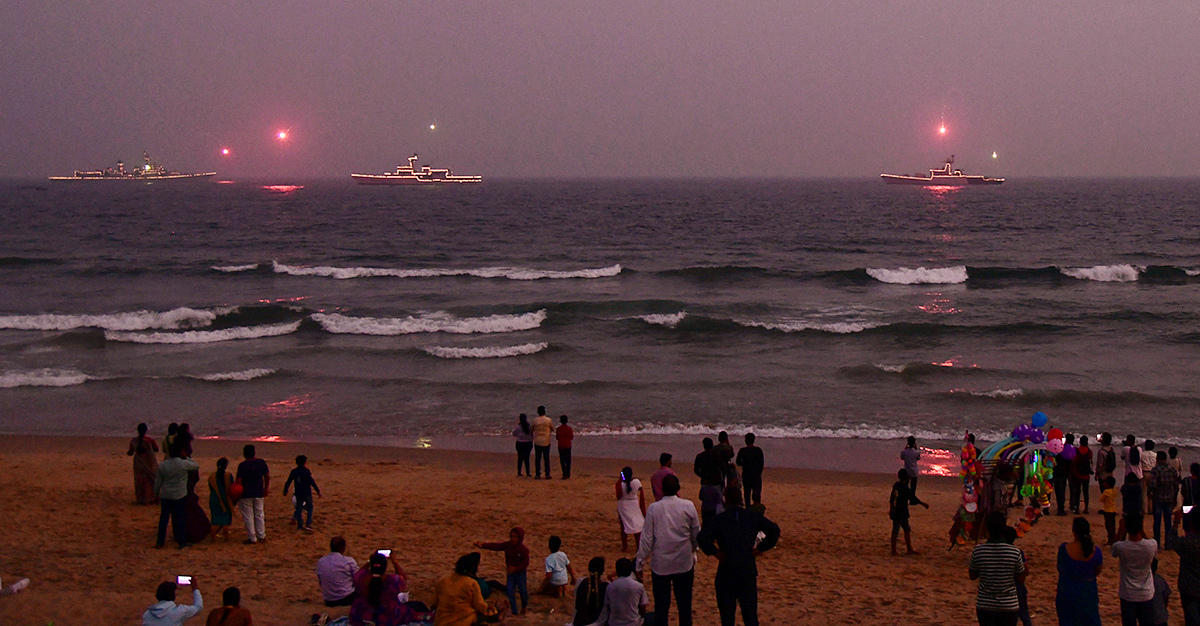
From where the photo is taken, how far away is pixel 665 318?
29.4m

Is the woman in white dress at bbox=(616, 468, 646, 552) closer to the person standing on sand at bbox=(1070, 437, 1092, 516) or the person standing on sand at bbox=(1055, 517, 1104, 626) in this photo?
the person standing on sand at bbox=(1055, 517, 1104, 626)

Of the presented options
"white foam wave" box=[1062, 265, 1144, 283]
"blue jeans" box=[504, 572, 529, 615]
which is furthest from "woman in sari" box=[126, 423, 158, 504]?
"white foam wave" box=[1062, 265, 1144, 283]

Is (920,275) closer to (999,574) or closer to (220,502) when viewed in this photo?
(220,502)

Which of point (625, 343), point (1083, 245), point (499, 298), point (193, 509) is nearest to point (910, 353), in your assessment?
point (625, 343)

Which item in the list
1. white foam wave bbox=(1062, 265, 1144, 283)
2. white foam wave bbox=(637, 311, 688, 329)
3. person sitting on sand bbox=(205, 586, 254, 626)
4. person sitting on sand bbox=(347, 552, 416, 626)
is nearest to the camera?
person sitting on sand bbox=(205, 586, 254, 626)

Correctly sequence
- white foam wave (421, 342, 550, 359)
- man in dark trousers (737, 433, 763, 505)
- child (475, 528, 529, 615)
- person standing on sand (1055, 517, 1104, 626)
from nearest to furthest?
1. person standing on sand (1055, 517, 1104, 626)
2. child (475, 528, 529, 615)
3. man in dark trousers (737, 433, 763, 505)
4. white foam wave (421, 342, 550, 359)

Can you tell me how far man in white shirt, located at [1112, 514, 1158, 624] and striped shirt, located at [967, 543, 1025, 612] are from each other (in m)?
0.94

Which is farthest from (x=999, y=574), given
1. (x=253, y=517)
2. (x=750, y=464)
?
(x=253, y=517)

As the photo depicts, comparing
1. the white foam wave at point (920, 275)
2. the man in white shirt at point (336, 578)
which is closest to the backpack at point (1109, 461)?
the man in white shirt at point (336, 578)

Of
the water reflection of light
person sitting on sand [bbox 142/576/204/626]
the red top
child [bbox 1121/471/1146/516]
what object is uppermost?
person sitting on sand [bbox 142/576/204/626]

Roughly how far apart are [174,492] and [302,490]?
53.9 inches

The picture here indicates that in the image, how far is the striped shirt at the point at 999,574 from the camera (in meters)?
5.87

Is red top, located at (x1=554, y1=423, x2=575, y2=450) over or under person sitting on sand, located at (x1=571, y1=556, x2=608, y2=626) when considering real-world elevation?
under

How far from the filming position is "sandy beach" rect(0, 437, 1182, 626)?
8070 mm
